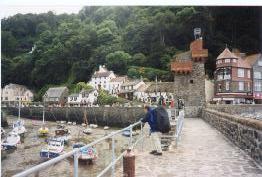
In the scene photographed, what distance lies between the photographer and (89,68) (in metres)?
8.42

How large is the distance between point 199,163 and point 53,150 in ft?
32.2

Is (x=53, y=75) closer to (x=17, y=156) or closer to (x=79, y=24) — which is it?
(x=79, y=24)

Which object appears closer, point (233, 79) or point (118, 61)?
point (118, 61)

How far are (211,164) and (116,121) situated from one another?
19126mm

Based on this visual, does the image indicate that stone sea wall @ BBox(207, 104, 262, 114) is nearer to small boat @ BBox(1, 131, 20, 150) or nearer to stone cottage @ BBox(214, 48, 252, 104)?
stone cottage @ BBox(214, 48, 252, 104)

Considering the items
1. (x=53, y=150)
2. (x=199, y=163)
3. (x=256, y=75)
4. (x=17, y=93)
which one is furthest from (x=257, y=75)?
(x=53, y=150)

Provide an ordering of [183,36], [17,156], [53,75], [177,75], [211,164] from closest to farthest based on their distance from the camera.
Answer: [211,164]
[53,75]
[183,36]
[17,156]
[177,75]

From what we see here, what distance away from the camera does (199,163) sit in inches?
185

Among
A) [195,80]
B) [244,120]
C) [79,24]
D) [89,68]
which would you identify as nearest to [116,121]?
[195,80]

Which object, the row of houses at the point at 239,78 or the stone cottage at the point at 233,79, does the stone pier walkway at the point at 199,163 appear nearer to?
the row of houses at the point at 239,78

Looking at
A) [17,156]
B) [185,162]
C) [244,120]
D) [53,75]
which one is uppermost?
[53,75]

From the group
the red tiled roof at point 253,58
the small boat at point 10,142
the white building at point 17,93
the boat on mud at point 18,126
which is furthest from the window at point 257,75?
the small boat at point 10,142

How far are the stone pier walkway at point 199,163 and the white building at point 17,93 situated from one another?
2.27 metres

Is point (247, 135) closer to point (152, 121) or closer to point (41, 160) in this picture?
point (152, 121)
